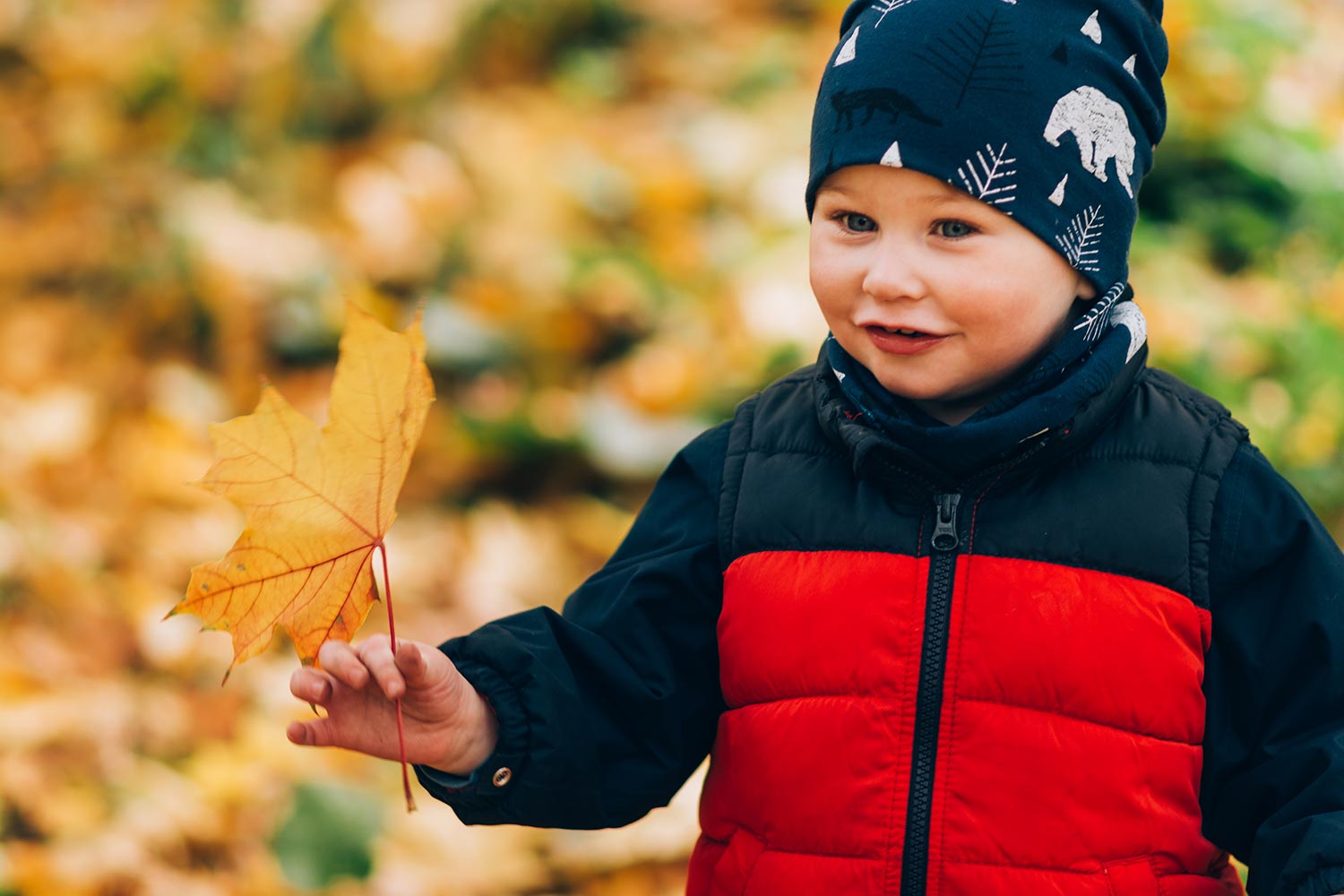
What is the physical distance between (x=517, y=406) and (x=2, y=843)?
1.40 meters

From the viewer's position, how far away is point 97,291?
3.67 m

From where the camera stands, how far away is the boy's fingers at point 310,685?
4.02 feet

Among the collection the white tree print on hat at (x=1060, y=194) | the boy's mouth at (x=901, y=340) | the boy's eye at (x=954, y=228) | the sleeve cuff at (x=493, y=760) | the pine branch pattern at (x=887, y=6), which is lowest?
the sleeve cuff at (x=493, y=760)

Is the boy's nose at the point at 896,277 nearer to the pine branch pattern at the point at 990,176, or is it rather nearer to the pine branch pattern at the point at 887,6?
the pine branch pattern at the point at 990,176

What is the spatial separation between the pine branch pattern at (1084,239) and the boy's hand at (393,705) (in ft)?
2.43

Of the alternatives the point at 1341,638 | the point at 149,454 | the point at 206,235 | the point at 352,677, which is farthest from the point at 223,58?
the point at 1341,638

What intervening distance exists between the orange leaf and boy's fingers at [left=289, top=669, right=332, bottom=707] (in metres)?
0.03

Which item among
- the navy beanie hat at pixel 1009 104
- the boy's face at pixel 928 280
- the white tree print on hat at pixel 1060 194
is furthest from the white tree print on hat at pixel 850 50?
the white tree print on hat at pixel 1060 194

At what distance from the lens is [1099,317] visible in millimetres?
1413

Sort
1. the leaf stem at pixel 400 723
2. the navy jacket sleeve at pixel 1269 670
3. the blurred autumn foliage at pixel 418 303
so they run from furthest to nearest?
the blurred autumn foliage at pixel 418 303 → the navy jacket sleeve at pixel 1269 670 → the leaf stem at pixel 400 723

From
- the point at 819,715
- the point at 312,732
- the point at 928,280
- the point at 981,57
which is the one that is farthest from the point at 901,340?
the point at 312,732

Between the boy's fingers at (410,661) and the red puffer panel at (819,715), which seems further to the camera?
the red puffer panel at (819,715)

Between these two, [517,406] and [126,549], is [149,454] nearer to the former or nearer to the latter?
[126,549]

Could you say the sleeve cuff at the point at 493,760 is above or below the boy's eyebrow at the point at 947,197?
below
